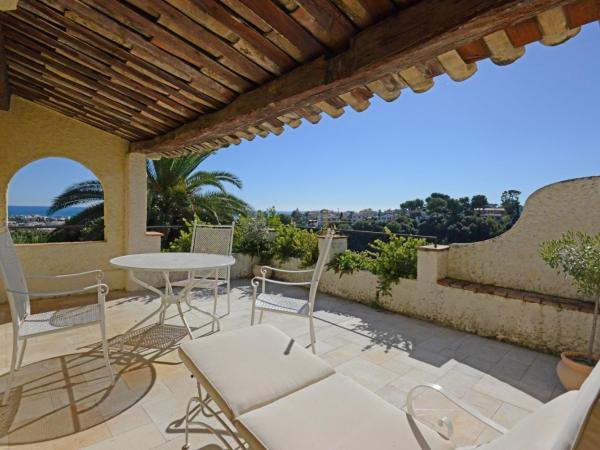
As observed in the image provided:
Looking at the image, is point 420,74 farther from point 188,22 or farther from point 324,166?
point 324,166

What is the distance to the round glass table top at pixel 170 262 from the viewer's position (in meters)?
2.44

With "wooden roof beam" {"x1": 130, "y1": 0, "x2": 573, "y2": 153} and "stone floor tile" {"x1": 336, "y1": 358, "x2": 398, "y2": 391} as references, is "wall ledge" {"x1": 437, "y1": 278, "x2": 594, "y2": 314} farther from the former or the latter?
"wooden roof beam" {"x1": 130, "y1": 0, "x2": 573, "y2": 153}

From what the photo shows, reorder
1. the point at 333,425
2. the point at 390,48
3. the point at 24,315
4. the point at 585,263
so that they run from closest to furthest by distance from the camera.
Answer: the point at 333,425 < the point at 390,48 < the point at 24,315 < the point at 585,263

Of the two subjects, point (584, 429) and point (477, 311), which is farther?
point (477, 311)

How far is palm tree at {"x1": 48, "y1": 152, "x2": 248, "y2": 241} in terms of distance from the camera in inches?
300

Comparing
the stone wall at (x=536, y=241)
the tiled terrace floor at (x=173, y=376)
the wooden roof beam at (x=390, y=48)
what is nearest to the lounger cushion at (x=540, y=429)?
the tiled terrace floor at (x=173, y=376)

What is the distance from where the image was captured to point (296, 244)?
5395mm

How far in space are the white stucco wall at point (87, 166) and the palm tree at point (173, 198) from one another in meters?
2.94

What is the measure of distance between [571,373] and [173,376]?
294 cm

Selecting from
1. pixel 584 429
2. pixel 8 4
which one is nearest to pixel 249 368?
pixel 584 429

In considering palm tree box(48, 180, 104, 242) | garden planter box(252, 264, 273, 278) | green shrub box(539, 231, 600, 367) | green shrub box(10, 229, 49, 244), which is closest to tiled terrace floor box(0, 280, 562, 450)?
green shrub box(539, 231, 600, 367)

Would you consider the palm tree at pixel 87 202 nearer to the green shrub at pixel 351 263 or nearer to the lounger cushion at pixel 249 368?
the green shrub at pixel 351 263

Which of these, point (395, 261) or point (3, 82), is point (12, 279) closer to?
point (3, 82)

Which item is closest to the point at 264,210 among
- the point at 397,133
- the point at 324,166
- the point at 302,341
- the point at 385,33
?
the point at 302,341
